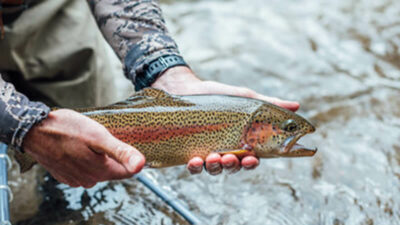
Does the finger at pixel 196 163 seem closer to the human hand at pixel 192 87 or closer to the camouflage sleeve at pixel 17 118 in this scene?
the human hand at pixel 192 87

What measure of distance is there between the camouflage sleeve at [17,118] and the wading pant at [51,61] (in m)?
1.01

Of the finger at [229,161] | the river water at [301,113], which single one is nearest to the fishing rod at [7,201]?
the river water at [301,113]

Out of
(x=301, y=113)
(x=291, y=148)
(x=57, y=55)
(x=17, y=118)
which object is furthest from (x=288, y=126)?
(x=301, y=113)

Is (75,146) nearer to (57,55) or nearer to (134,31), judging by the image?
(134,31)

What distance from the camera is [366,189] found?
10.1 feet

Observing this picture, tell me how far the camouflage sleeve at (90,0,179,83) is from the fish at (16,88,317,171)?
1.40ft

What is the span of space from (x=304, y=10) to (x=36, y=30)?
417 cm

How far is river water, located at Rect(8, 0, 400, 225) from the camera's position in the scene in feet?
9.33

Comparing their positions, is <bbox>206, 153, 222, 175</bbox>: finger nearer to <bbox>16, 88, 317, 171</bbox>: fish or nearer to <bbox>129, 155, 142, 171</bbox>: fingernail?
<bbox>16, 88, 317, 171</bbox>: fish

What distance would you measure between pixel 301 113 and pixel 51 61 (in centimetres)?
210

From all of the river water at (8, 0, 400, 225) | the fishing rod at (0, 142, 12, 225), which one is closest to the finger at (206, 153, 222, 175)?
the river water at (8, 0, 400, 225)

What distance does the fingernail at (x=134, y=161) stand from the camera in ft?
5.37

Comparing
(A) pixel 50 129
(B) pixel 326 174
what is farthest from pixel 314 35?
(A) pixel 50 129

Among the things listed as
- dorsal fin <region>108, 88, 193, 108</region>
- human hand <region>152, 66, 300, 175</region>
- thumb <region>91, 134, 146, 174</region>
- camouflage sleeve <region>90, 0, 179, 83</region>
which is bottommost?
human hand <region>152, 66, 300, 175</region>
